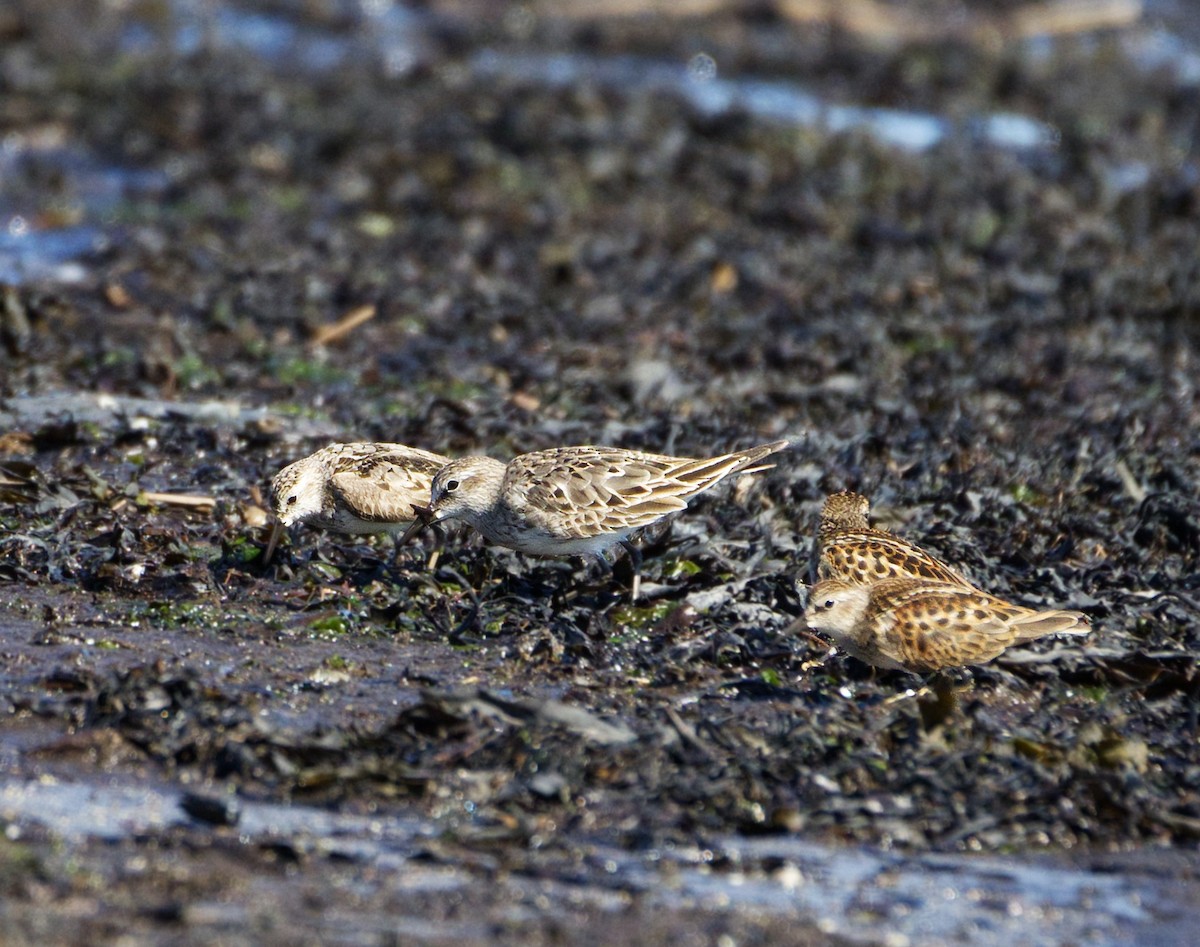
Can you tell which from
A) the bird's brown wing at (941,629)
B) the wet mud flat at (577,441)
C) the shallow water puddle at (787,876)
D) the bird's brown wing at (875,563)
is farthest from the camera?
the bird's brown wing at (875,563)

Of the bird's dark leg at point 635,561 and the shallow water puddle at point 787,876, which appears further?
the bird's dark leg at point 635,561

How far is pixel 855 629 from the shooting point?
19.9 feet

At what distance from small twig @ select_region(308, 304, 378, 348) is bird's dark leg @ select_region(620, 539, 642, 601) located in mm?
4125

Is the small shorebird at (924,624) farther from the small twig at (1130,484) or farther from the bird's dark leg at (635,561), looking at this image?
the small twig at (1130,484)

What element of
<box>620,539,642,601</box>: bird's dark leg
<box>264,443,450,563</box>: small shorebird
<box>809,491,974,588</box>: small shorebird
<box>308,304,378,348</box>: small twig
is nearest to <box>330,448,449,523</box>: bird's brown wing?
<box>264,443,450,563</box>: small shorebird

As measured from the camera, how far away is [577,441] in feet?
28.8

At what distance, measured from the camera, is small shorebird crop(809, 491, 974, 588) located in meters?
6.45

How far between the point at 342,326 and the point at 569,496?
14.3ft

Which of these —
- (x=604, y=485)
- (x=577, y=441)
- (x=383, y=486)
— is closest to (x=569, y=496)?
(x=604, y=485)

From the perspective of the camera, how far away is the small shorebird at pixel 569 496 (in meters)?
6.75

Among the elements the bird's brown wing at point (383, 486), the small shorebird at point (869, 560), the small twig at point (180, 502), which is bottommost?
the small twig at point (180, 502)

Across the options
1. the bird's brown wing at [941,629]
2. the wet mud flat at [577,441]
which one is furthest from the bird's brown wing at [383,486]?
the bird's brown wing at [941,629]

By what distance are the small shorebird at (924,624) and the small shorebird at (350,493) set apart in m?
1.90

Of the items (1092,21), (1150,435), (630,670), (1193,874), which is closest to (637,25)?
(1092,21)
